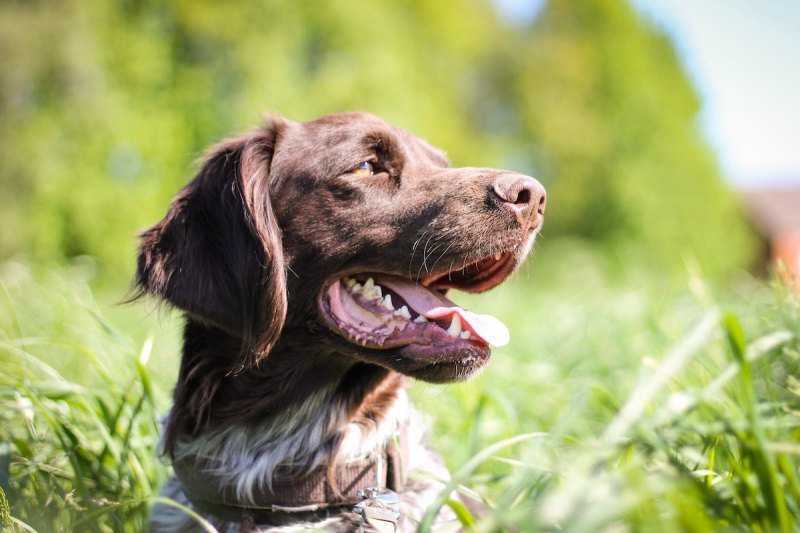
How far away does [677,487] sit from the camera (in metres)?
1.08

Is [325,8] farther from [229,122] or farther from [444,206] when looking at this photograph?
[444,206]

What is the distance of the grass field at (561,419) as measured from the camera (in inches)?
46.2

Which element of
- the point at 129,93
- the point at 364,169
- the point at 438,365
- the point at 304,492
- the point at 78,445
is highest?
the point at 364,169

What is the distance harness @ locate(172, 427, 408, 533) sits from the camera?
2.05m

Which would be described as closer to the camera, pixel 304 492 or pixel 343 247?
pixel 304 492

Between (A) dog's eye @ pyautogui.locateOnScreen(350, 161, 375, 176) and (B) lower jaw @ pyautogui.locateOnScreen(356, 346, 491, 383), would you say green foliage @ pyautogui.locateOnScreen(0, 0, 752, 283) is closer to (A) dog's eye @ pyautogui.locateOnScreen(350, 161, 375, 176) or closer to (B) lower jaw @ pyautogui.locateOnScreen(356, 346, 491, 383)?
(A) dog's eye @ pyautogui.locateOnScreen(350, 161, 375, 176)

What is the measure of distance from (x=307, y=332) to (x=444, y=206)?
0.64 m

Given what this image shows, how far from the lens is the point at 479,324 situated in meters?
2.17

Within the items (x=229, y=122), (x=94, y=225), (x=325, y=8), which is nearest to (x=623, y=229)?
(x=325, y=8)

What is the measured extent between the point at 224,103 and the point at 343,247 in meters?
10.8

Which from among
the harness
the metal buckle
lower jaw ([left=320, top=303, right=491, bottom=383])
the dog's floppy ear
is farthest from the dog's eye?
the metal buckle

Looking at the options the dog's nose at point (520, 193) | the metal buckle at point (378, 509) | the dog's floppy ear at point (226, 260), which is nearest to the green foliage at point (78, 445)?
the dog's floppy ear at point (226, 260)

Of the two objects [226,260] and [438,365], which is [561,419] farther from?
[226,260]

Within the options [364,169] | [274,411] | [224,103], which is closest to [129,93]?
[224,103]
